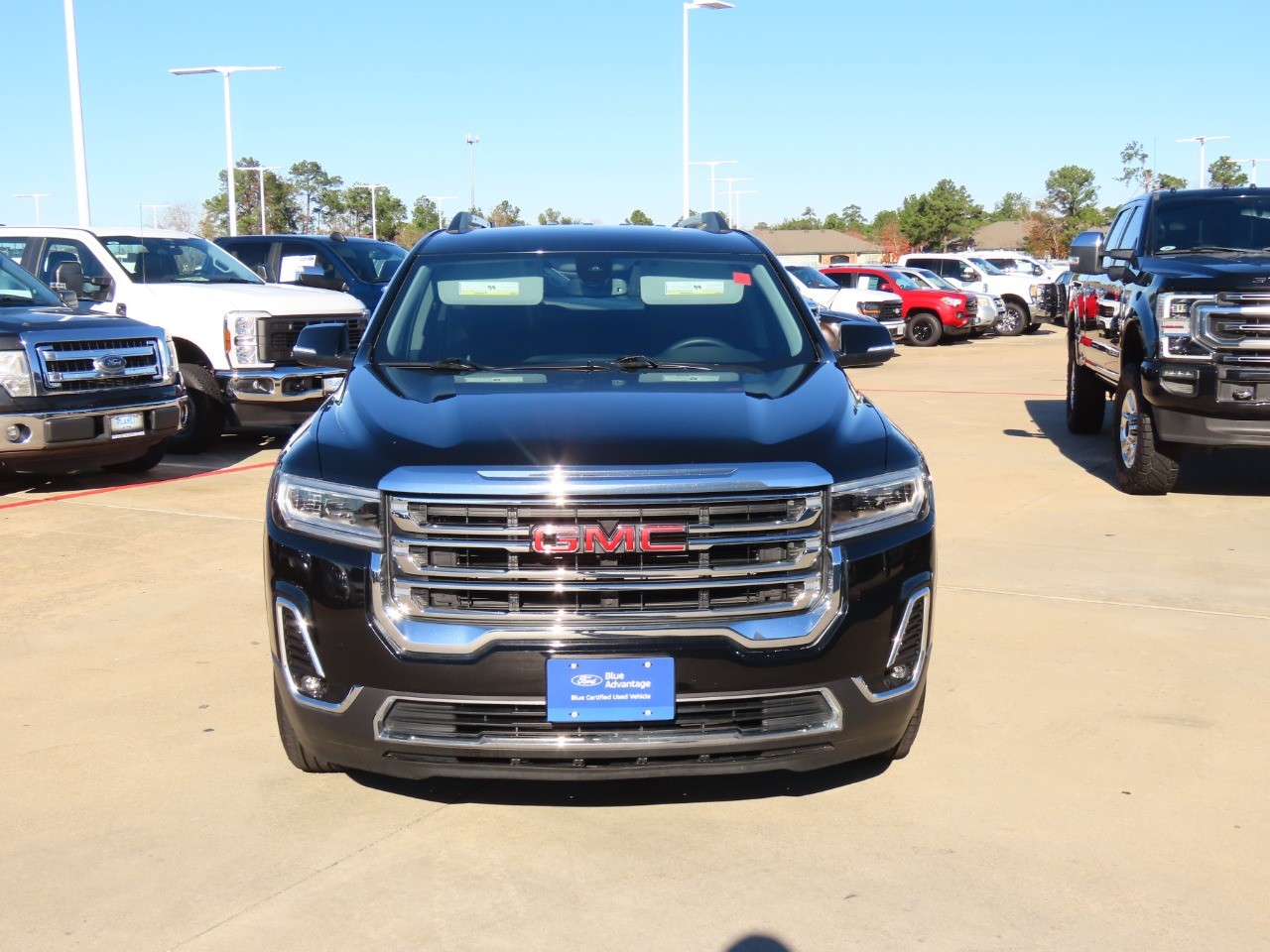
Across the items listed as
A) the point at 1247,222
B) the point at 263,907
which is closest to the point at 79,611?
the point at 263,907

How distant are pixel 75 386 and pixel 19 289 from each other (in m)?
1.39

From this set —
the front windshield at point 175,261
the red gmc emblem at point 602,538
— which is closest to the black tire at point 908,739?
the red gmc emblem at point 602,538

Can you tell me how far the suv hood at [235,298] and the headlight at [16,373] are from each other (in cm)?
253

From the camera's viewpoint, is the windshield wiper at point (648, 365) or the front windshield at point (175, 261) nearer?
the windshield wiper at point (648, 365)

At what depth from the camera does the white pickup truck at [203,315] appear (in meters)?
11.5

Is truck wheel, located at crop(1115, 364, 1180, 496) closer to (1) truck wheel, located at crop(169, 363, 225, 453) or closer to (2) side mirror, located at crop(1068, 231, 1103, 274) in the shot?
(2) side mirror, located at crop(1068, 231, 1103, 274)

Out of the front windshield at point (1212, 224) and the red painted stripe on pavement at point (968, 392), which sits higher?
the front windshield at point (1212, 224)

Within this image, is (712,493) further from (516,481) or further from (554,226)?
(554,226)

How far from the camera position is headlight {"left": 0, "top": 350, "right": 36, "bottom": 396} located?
920cm

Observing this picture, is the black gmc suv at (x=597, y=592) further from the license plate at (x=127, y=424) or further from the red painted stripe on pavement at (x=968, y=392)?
the red painted stripe on pavement at (x=968, y=392)

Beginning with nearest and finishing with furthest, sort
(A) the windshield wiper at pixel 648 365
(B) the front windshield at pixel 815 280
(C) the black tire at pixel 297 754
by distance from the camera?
1. (C) the black tire at pixel 297 754
2. (A) the windshield wiper at pixel 648 365
3. (B) the front windshield at pixel 815 280

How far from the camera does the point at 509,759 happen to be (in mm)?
3578

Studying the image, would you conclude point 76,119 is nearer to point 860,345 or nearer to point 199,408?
point 199,408

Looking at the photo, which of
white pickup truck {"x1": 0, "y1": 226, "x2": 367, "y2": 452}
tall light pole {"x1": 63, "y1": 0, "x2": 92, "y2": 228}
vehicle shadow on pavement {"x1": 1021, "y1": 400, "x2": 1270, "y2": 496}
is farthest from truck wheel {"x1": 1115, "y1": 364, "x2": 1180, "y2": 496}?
tall light pole {"x1": 63, "y1": 0, "x2": 92, "y2": 228}
